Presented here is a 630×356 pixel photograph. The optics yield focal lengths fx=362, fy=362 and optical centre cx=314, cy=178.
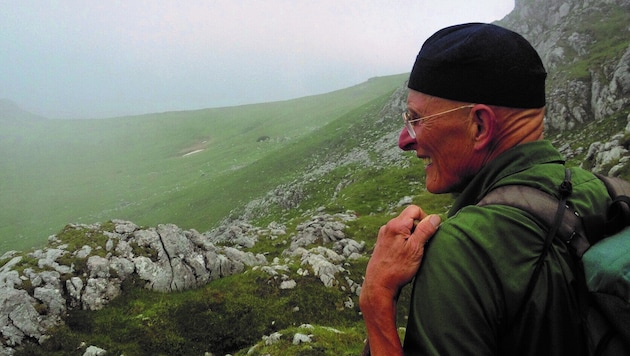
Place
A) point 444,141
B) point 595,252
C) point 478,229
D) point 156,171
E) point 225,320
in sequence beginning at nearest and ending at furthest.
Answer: point 595,252
point 478,229
point 444,141
point 225,320
point 156,171

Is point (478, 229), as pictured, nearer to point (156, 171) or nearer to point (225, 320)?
point (225, 320)

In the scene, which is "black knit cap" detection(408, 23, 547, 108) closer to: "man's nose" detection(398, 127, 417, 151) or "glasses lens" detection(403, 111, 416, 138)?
"glasses lens" detection(403, 111, 416, 138)

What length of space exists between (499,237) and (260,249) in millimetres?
27981

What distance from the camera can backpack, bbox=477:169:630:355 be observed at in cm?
202

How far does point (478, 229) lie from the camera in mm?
2287

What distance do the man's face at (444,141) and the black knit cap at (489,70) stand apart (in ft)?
0.43

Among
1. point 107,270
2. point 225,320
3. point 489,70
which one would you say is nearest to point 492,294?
point 489,70

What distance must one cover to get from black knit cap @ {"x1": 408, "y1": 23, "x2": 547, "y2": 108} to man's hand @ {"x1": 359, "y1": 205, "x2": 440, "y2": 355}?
1042 mm

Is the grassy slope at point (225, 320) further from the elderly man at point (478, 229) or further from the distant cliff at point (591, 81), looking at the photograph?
the distant cliff at point (591, 81)

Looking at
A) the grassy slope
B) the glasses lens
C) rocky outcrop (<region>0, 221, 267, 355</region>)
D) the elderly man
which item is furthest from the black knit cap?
rocky outcrop (<region>0, 221, 267, 355</region>)

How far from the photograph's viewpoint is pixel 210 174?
4611 inches

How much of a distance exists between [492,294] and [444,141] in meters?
1.32

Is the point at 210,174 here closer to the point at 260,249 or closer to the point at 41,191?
the point at 41,191

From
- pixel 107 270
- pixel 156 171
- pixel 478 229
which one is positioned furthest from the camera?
pixel 156 171
